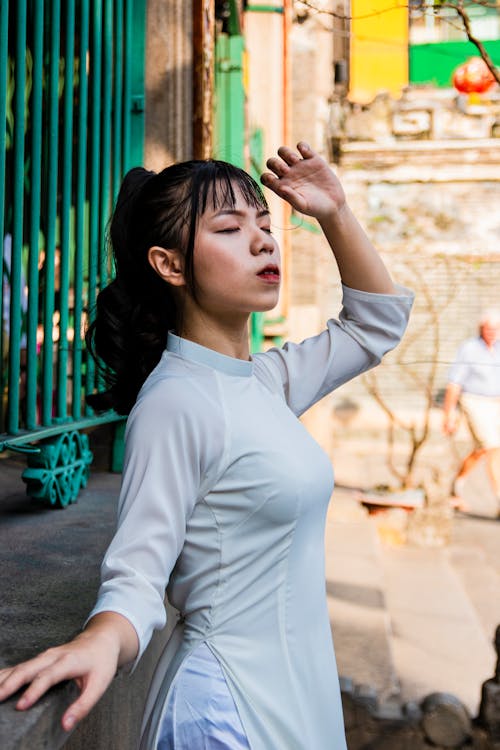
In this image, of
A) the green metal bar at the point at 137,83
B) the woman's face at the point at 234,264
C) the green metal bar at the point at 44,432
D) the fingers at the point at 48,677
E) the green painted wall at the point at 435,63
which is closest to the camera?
the fingers at the point at 48,677

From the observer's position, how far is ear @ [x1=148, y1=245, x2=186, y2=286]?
1.53 meters

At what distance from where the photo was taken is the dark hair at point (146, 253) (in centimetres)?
152

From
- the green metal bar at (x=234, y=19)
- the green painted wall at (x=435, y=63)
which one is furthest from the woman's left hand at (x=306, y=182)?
the green painted wall at (x=435, y=63)

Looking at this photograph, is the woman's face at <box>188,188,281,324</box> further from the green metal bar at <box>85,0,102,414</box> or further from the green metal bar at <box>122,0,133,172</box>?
the green metal bar at <box>122,0,133,172</box>

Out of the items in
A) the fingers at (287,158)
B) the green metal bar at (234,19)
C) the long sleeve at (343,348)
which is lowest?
the long sleeve at (343,348)

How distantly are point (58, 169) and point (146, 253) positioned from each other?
131 cm

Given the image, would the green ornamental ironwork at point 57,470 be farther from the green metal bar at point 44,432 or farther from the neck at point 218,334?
the neck at point 218,334

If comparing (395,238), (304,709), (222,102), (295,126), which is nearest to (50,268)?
(304,709)

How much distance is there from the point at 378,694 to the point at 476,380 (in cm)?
554

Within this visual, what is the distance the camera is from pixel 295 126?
10.1m

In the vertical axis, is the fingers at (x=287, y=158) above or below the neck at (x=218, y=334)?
above

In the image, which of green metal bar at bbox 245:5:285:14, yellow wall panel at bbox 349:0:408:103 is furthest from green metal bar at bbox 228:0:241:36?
yellow wall panel at bbox 349:0:408:103

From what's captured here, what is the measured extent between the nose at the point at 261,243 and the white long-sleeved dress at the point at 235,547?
236 mm

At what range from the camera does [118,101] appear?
3.21 m
